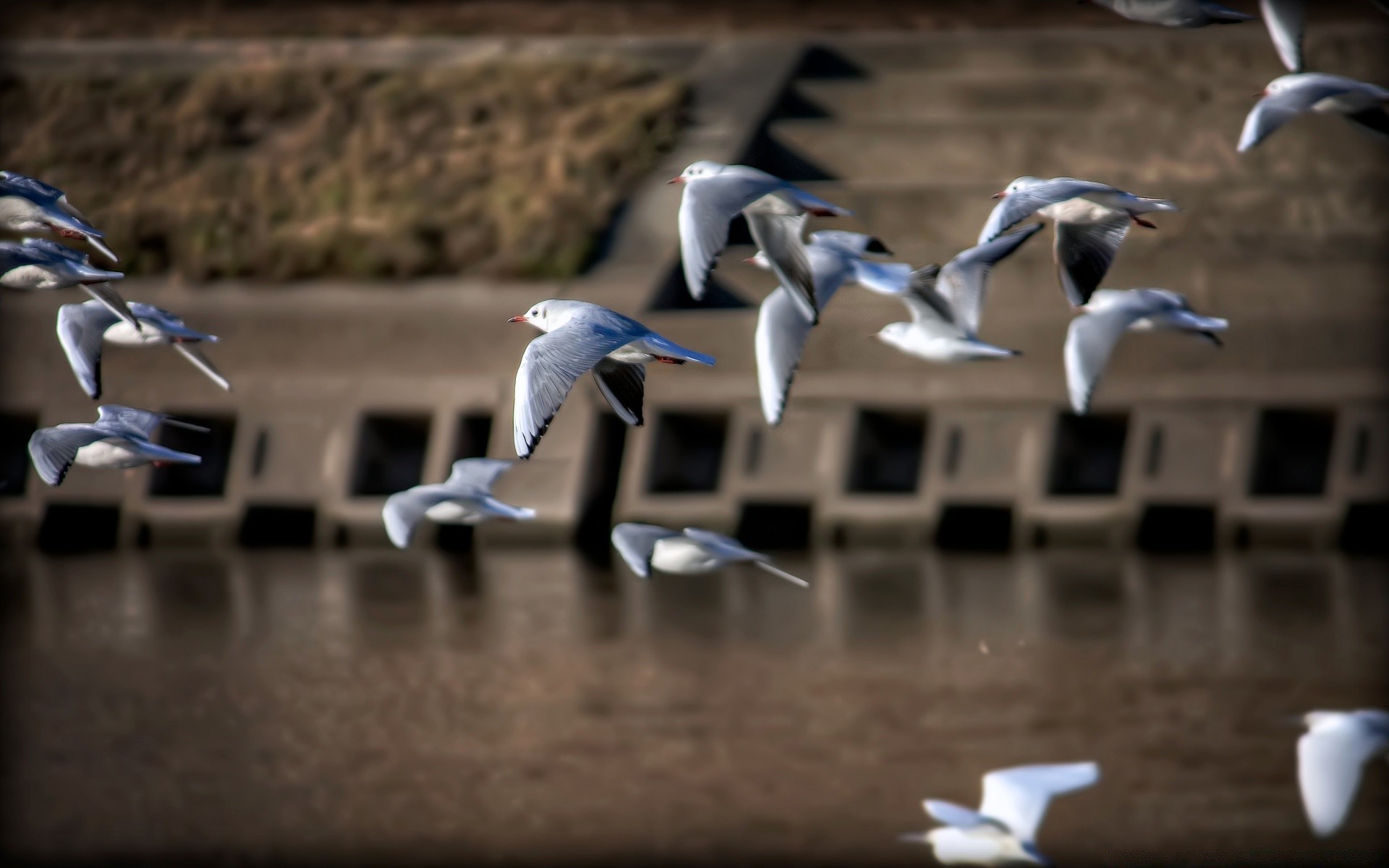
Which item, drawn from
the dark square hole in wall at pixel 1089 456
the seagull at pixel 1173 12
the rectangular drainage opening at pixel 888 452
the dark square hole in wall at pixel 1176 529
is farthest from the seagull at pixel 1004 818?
the dark square hole in wall at pixel 1089 456

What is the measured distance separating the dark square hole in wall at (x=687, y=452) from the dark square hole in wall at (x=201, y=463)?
13.4 ft

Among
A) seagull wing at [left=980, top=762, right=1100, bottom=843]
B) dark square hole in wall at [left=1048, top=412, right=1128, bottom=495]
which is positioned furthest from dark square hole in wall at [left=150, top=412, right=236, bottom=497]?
seagull wing at [left=980, top=762, right=1100, bottom=843]

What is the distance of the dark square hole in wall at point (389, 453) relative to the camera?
15695 millimetres

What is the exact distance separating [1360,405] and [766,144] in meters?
6.90

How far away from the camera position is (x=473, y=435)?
15.8 metres

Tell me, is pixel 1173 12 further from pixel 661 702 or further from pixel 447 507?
pixel 661 702

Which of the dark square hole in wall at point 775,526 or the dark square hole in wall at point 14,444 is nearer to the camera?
the dark square hole in wall at point 775,526

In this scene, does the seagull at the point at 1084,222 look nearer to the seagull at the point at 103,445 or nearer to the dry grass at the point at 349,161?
the seagull at the point at 103,445

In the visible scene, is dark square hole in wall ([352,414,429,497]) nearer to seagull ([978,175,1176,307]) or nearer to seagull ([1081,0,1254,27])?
seagull ([978,175,1176,307])

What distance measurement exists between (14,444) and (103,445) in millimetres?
9707

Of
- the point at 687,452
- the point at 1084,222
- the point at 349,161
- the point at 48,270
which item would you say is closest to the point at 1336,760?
the point at 1084,222

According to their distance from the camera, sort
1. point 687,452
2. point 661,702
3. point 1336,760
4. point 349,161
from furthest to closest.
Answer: point 349,161 → point 687,452 → point 661,702 → point 1336,760

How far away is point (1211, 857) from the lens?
328 inches

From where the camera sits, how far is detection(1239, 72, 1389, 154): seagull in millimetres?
6859
